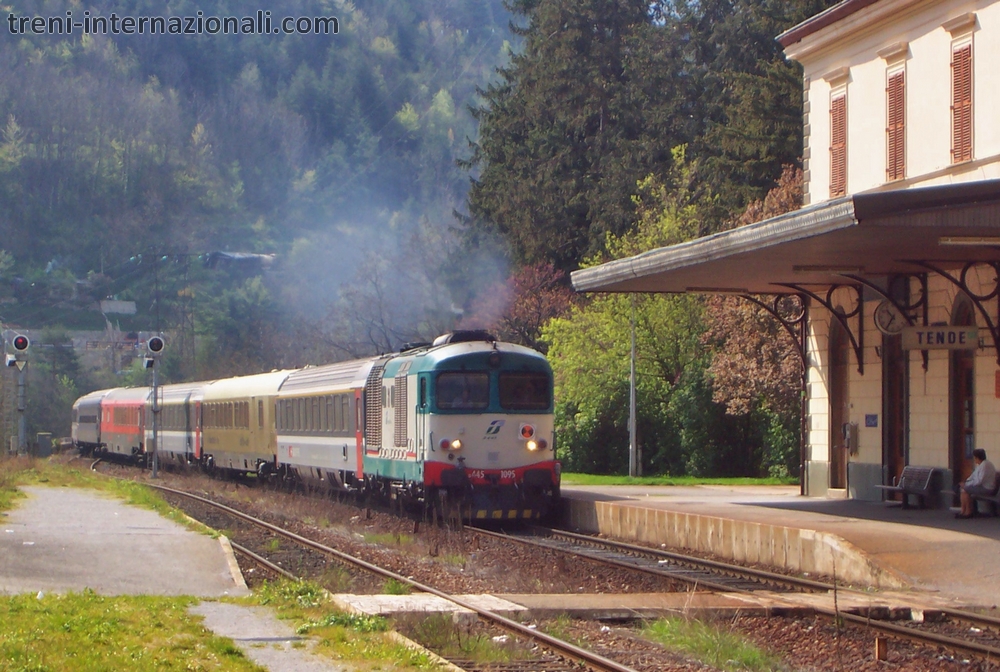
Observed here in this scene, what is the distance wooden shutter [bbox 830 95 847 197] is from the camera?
75.7ft

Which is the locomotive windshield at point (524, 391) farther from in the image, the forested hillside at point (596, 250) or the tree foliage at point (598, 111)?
the tree foliage at point (598, 111)

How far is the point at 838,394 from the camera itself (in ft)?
76.9

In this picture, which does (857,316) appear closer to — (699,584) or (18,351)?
(699,584)

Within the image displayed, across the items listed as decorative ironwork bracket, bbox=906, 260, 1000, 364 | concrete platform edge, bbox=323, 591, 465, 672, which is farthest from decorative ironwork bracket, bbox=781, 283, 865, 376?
concrete platform edge, bbox=323, 591, 465, 672

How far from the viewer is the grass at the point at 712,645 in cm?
1001

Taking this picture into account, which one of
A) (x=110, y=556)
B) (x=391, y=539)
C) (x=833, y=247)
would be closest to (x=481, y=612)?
(x=110, y=556)

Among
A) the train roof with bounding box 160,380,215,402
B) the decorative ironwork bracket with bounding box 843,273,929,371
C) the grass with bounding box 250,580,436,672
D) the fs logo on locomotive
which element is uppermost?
the decorative ironwork bracket with bounding box 843,273,929,371

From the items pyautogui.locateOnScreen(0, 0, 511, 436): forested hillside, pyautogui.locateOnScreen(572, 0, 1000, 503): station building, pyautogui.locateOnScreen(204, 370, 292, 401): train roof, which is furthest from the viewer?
pyautogui.locateOnScreen(0, 0, 511, 436): forested hillside

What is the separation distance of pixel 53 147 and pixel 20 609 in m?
167

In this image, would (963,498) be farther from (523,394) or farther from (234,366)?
(234,366)

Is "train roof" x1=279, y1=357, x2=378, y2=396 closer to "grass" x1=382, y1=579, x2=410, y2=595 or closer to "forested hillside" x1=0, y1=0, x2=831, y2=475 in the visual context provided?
"grass" x1=382, y1=579, x2=410, y2=595

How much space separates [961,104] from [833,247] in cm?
425

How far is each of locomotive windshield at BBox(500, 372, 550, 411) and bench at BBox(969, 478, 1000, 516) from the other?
6.86 metres

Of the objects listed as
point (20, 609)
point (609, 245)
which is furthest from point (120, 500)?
point (609, 245)
